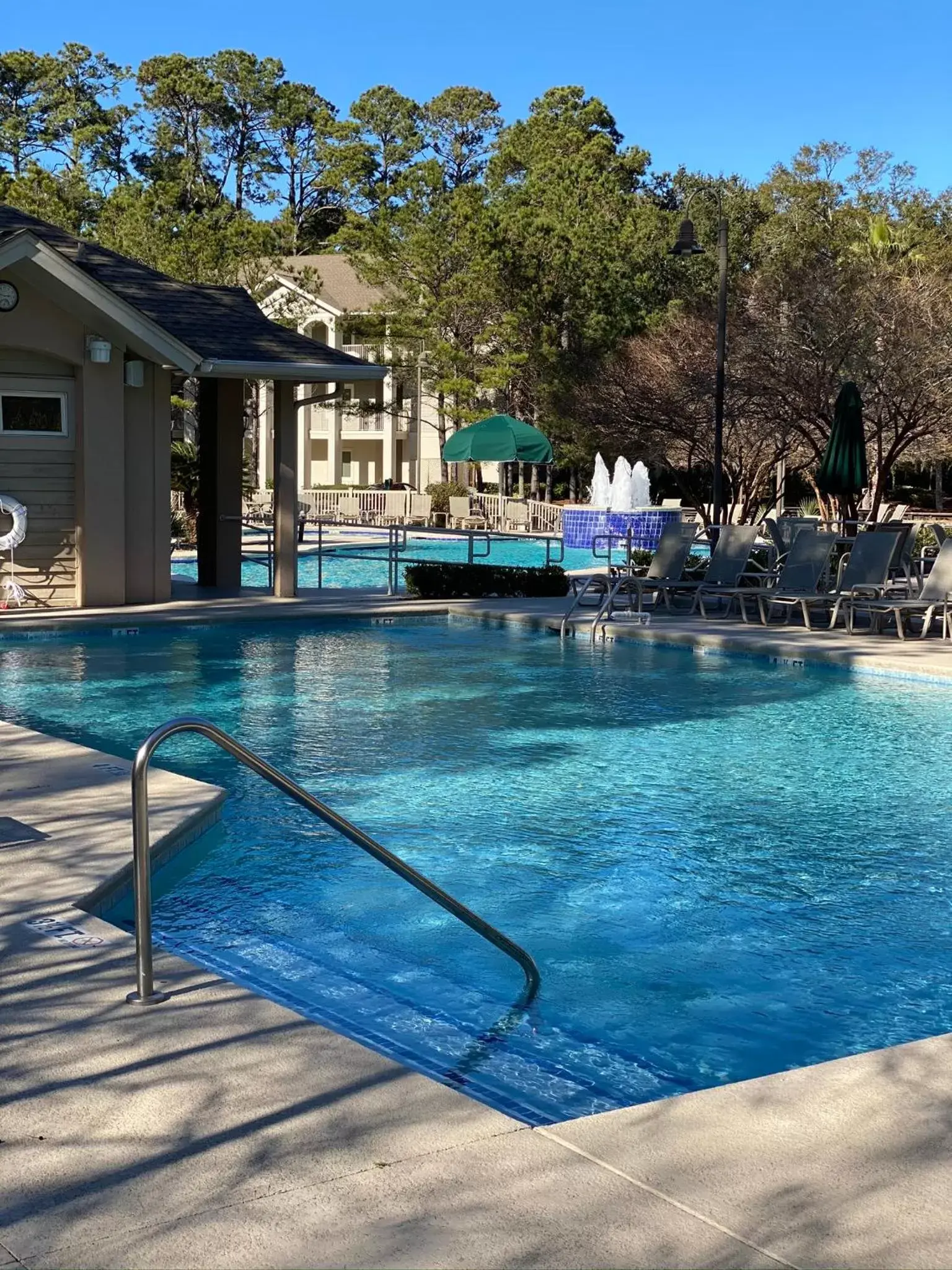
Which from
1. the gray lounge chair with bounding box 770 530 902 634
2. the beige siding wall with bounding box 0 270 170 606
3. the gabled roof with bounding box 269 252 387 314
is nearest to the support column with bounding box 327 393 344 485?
the gabled roof with bounding box 269 252 387 314

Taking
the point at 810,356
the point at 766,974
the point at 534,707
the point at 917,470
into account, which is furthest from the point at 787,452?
the point at 766,974

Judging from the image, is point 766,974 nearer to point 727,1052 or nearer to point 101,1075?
point 727,1052

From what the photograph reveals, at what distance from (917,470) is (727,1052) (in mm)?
46231

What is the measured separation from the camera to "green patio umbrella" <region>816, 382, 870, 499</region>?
64.3 ft

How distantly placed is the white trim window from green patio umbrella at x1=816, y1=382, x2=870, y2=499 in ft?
32.2

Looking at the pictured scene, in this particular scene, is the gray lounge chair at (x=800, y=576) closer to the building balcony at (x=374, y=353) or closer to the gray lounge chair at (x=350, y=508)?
the gray lounge chair at (x=350, y=508)

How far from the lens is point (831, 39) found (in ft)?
130

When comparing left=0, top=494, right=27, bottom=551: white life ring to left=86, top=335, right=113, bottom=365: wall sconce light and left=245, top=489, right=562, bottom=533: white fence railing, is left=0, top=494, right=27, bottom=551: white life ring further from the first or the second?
left=245, top=489, right=562, bottom=533: white fence railing

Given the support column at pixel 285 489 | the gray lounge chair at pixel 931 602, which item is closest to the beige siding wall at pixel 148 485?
the support column at pixel 285 489

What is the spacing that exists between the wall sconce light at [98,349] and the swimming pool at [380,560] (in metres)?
4.44

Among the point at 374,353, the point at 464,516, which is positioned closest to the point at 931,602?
the point at 464,516

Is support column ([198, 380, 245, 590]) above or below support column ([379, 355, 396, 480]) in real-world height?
below

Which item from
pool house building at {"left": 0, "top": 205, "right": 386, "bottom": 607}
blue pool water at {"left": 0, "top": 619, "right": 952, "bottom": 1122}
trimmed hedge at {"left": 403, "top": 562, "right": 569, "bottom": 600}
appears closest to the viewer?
→ blue pool water at {"left": 0, "top": 619, "right": 952, "bottom": 1122}

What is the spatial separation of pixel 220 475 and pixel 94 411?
2998 millimetres
